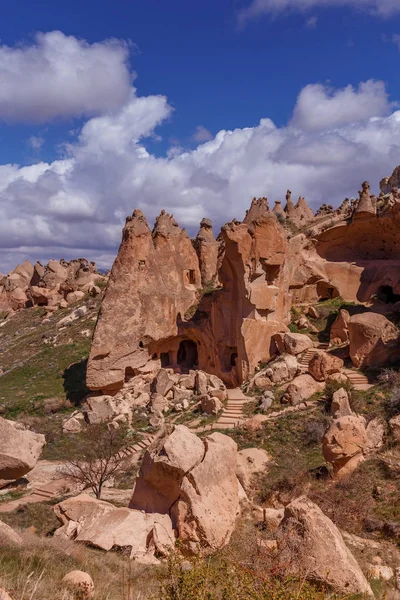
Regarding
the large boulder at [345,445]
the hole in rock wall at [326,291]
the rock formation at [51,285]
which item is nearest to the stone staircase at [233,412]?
the large boulder at [345,445]

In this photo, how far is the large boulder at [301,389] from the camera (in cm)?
1858

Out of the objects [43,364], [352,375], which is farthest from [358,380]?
[43,364]

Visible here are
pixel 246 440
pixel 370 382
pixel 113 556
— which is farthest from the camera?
pixel 370 382

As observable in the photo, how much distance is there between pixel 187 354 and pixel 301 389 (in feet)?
35.4

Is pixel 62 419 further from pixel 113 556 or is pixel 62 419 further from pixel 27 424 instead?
pixel 113 556

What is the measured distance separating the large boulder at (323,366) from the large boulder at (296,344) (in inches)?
91.1

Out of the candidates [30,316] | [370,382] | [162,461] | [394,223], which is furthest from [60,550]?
[30,316]

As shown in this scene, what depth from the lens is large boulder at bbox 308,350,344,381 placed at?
19.4 m

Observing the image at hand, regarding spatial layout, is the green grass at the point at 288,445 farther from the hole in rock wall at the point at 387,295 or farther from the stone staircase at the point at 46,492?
the hole in rock wall at the point at 387,295

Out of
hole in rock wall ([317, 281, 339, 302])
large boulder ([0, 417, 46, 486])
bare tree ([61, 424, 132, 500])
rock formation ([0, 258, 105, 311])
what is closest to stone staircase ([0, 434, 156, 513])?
bare tree ([61, 424, 132, 500])

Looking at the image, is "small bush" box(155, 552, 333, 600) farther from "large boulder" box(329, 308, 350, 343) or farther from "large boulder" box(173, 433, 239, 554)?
"large boulder" box(329, 308, 350, 343)

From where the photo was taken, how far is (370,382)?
738 inches

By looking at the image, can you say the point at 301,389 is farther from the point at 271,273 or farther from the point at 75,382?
the point at 75,382

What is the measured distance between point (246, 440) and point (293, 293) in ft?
50.1
